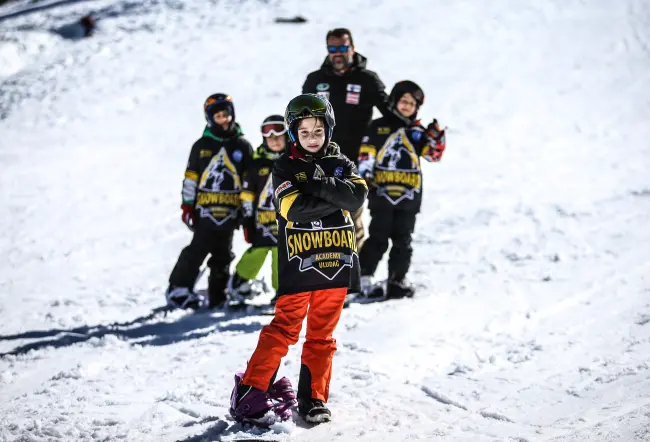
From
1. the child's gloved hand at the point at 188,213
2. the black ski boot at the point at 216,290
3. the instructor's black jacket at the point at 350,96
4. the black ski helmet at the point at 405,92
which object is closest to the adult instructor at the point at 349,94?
the instructor's black jacket at the point at 350,96

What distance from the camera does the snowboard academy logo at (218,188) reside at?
22.5 feet

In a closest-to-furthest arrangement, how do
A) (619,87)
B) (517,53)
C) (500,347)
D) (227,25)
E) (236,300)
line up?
1. (500,347)
2. (236,300)
3. (619,87)
4. (517,53)
5. (227,25)

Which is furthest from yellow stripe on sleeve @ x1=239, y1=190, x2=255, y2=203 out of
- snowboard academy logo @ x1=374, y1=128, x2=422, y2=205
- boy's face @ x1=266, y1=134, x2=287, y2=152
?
snowboard academy logo @ x1=374, y1=128, x2=422, y2=205

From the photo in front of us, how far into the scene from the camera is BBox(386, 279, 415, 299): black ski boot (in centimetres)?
679

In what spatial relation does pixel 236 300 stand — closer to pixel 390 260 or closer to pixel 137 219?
pixel 390 260

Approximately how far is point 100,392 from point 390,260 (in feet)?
10.2

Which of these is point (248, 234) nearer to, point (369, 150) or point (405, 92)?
point (369, 150)

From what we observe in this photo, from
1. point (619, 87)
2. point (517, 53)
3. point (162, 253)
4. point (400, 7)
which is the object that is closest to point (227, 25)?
point (400, 7)

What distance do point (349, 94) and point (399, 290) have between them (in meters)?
2.05

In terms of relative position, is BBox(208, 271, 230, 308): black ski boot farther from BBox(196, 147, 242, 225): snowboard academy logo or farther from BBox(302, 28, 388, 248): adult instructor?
BBox(302, 28, 388, 248): adult instructor

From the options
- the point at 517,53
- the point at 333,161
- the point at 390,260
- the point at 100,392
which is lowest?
the point at 100,392

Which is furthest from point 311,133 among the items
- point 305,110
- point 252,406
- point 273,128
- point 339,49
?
point 339,49

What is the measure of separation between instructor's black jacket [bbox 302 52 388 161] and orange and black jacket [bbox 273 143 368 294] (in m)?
3.13

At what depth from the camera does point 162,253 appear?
888 centimetres
